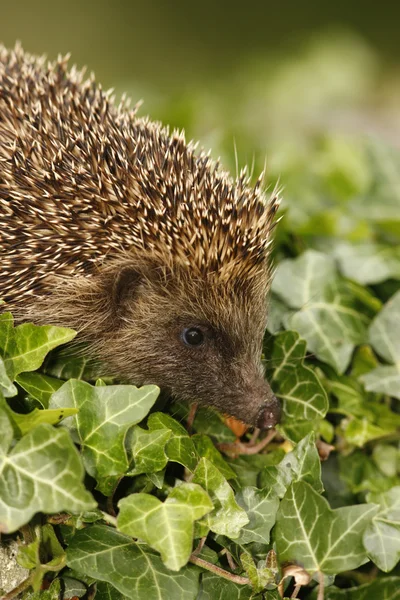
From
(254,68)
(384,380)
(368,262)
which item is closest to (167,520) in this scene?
(384,380)

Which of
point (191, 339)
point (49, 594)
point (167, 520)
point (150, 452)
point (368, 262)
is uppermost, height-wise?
point (368, 262)

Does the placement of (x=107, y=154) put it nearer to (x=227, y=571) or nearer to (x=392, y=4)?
(x=227, y=571)

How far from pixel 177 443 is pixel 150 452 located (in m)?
0.09

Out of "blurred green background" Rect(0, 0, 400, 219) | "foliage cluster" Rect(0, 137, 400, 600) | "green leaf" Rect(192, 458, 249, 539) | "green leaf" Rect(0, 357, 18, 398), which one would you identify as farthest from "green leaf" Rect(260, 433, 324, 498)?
"blurred green background" Rect(0, 0, 400, 219)

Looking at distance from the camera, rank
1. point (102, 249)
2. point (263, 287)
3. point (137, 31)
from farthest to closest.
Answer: point (137, 31)
point (263, 287)
point (102, 249)

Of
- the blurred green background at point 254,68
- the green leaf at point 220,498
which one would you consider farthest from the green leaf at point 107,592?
the blurred green background at point 254,68

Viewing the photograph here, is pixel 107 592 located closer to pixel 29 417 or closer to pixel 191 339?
pixel 29 417

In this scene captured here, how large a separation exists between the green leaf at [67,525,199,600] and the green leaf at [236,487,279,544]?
13cm

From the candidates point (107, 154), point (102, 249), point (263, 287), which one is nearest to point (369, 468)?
point (263, 287)

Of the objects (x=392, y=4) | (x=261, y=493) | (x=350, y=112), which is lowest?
(x=261, y=493)

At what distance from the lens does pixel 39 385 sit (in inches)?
59.5

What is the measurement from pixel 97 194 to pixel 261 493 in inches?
31.6

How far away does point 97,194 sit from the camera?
174 centimetres

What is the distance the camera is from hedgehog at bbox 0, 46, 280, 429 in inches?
68.5
